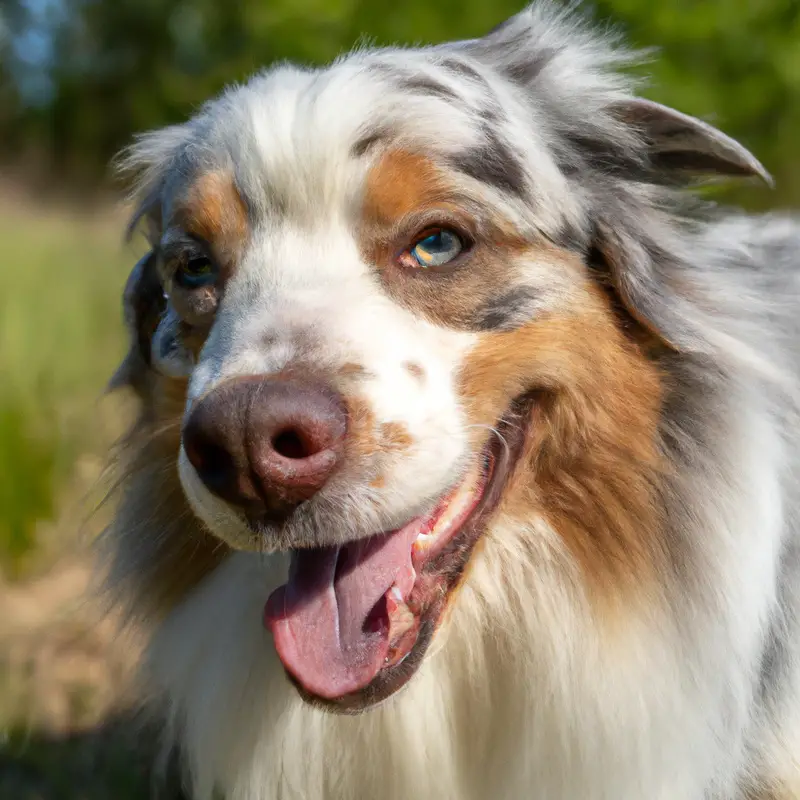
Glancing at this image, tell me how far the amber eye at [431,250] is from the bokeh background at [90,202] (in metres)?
0.94

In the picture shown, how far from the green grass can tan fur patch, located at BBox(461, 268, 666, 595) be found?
1807 millimetres

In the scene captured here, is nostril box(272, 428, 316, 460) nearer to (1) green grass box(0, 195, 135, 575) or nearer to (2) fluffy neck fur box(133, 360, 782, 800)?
(2) fluffy neck fur box(133, 360, 782, 800)

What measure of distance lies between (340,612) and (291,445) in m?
0.53

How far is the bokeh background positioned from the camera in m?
4.49

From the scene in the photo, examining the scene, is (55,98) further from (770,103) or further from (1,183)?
(770,103)

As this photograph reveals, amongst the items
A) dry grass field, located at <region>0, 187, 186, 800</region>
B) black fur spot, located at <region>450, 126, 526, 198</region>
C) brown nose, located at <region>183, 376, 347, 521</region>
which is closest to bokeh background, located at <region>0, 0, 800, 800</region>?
dry grass field, located at <region>0, 187, 186, 800</region>

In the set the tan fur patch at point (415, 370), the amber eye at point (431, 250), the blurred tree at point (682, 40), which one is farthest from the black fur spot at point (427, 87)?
the blurred tree at point (682, 40)

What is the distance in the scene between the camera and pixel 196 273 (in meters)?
3.04

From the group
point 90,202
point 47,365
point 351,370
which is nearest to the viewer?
point 351,370

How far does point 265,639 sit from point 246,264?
1082 millimetres

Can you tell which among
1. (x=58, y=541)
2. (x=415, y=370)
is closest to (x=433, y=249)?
(x=415, y=370)

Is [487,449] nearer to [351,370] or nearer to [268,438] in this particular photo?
[351,370]

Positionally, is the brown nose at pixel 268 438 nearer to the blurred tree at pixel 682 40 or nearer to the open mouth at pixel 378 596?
the open mouth at pixel 378 596

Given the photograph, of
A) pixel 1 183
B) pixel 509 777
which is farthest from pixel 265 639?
pixel 1 183
